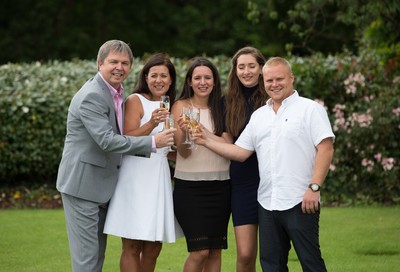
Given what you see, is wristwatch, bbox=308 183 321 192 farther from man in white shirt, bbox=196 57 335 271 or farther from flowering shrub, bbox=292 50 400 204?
flowering shrub, bbox=292 50 400 204

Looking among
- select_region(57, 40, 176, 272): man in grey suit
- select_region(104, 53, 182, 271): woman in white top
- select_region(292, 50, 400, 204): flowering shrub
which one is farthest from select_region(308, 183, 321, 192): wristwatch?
select_region(292, 50, 400, 204): flowering shrub

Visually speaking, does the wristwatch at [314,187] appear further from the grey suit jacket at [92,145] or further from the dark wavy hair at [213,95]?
the grey suit jacket at [92,145]

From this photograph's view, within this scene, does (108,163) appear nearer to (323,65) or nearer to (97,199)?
(97,199)

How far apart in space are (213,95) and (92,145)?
1104 millimetres

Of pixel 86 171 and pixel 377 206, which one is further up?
pixel 86 171

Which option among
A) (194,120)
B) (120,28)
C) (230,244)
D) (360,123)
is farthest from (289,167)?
(120,28)

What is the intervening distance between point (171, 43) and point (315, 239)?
63.8 ft

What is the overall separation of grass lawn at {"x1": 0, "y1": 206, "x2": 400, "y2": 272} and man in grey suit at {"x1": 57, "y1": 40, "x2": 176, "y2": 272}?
206cm

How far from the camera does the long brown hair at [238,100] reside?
21.1 ft

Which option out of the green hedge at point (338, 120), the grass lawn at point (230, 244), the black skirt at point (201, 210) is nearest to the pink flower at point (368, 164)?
the green hedge at point (338, 120)

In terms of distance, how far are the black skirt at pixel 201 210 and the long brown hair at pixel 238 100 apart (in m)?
0.46

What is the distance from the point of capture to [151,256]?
21.4 feet

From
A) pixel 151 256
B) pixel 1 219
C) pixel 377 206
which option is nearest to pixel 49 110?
pixel 1 219

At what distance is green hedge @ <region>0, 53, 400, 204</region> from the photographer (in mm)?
11719
